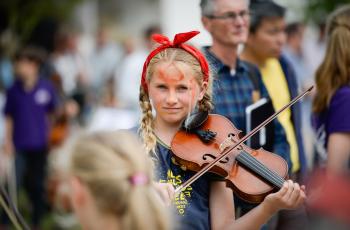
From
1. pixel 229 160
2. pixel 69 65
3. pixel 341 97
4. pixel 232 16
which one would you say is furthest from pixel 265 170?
pixel 69 65

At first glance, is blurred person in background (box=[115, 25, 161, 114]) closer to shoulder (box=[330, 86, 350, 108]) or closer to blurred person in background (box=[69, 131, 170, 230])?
shoulder (box=[330, 86, 350, 108])

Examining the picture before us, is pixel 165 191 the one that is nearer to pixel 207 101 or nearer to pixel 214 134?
pixel 214 134

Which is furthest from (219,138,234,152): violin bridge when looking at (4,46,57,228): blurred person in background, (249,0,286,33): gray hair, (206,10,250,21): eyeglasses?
(4,46,57,228): blurred person in background

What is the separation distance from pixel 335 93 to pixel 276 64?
3.40 ft

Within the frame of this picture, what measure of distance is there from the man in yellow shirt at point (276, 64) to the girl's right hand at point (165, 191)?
2.03m

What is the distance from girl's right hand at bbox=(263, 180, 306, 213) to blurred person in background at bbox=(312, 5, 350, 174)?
4.00ft

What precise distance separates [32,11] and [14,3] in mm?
339

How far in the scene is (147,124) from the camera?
326 centimetres

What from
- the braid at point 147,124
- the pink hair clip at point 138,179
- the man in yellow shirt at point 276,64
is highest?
the pink hair clip at point 138,179

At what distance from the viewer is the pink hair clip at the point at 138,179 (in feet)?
7.53

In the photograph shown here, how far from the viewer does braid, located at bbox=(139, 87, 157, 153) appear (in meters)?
3.20

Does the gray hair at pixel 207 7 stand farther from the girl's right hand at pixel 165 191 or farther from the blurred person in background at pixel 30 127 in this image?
the blurred person in background at pixel 30 127

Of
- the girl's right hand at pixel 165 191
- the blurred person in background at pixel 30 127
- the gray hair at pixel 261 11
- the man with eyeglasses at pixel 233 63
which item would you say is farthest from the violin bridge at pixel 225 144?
the blurred person in background at pixel 30 127

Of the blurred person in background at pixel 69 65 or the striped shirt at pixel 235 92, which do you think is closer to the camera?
the striped shirt at pixel 235 92
